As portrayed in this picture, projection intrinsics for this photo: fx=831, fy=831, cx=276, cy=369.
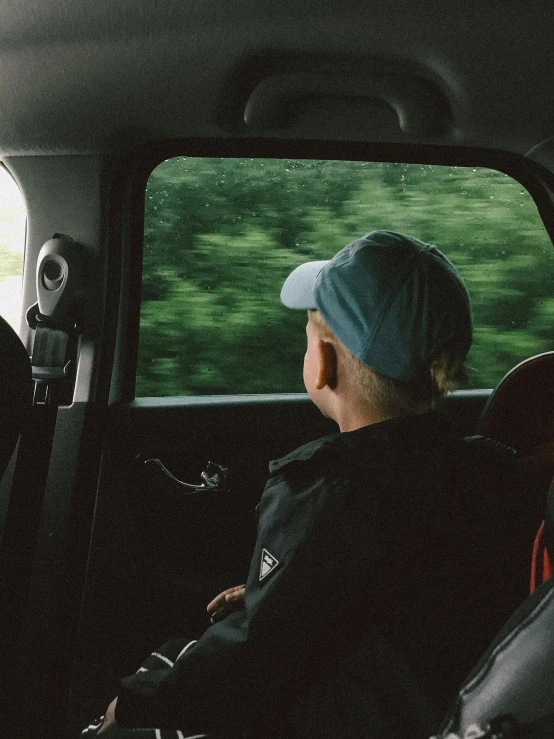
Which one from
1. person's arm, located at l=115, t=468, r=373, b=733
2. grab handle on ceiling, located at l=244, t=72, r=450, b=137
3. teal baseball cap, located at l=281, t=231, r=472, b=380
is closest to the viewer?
person's arm, located at l=115, t=468, r=373, b=733

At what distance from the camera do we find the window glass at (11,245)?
222 centimetres

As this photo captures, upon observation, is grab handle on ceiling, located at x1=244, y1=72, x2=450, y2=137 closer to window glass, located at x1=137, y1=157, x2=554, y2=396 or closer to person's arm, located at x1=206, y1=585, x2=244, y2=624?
window glass, located at x1=137, y1=157, x2=554, y2=396

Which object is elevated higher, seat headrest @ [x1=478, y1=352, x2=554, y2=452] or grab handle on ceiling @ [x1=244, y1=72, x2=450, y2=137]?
grab handle on ceiling @ [x1=244, y1=72, x2=450, y2=137]

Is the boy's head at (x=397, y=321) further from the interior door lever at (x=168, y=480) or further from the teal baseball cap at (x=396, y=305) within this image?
the interior door lever at (x=168, y=480)

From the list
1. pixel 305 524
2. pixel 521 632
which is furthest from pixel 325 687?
pixel 521 632

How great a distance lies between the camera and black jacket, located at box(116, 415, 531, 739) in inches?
51.8

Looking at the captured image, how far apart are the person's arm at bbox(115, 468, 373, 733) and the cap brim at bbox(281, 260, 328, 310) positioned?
404mm

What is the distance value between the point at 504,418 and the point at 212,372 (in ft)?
2.86

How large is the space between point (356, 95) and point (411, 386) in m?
0.86

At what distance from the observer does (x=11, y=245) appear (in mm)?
2242

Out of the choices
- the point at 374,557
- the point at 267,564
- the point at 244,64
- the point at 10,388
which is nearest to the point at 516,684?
the point at 374,557

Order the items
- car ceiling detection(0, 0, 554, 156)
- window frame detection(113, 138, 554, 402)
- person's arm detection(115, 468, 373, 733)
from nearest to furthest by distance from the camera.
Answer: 1. person's arm detection(115, 468, 373, 733)
2. car ceiling detection(0, 0, 554, 156)
3. window frame detection(113, 138, 554, 402)

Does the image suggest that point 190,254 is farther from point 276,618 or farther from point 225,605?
point 276,618

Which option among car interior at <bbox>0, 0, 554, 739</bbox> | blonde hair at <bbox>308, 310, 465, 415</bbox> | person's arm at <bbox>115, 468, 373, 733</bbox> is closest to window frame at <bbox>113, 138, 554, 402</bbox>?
car interior at <bbox>0, 0, 554, 739</bbox>
